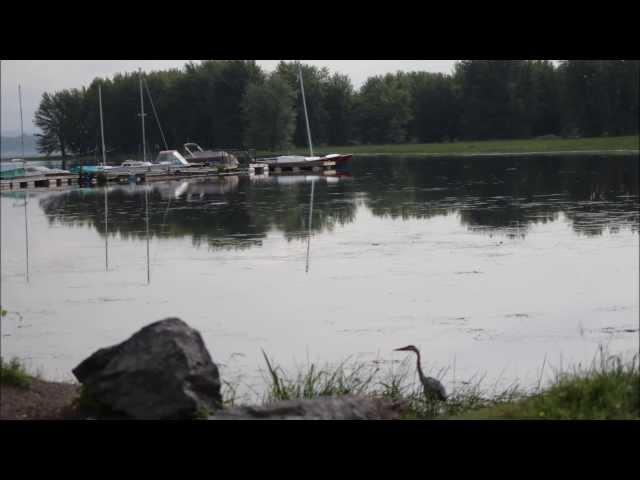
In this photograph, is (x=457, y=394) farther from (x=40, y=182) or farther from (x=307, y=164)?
(x=307, y=164)

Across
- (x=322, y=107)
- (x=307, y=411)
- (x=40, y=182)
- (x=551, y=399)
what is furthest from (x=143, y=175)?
(x=551, y=399)

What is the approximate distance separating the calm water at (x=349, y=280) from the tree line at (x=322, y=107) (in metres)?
37.4

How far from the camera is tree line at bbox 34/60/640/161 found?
62781 millimetres

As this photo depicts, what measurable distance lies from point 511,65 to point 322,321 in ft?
204

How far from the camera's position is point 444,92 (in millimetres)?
75938

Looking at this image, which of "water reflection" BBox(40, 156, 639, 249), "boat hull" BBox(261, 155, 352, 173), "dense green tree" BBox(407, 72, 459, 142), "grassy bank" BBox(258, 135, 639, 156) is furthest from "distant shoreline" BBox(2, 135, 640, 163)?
"boat hull" BBox(261, 155, 352, 173)

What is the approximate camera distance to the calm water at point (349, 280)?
9242 millimetres

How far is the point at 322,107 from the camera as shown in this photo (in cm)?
7925

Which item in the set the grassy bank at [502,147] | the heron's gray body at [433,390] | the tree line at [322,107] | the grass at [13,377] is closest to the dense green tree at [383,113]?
the tree line at [322,107]

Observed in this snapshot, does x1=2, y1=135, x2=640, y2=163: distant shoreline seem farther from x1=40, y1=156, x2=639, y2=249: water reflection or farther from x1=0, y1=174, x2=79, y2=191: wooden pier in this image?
x1=40, y1=156, x2=639, y2=249: water reflection

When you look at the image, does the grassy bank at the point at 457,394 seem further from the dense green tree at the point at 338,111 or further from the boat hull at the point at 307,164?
the dense green tree at the point at 338,111
